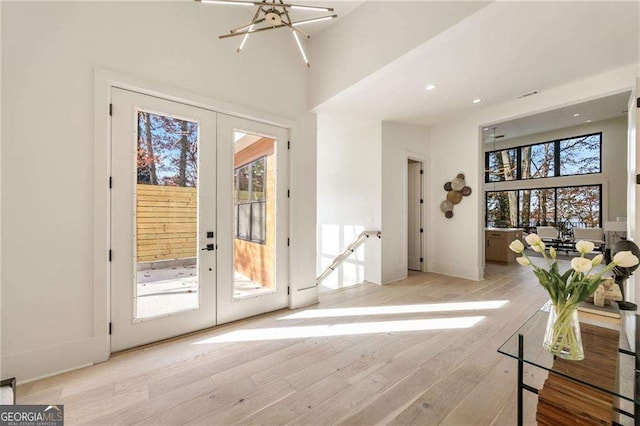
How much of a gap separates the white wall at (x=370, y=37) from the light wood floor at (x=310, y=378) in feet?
9.72

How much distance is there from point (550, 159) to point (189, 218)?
11470 mm

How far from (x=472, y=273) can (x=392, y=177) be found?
Answer: 2.45 meters

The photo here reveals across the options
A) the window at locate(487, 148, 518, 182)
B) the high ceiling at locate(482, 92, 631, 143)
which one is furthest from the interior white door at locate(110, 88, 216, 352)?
the window at locate(487, 148, 518, 182)

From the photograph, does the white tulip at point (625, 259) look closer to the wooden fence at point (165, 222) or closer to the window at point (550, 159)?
the wooden fence at point (165, 222)

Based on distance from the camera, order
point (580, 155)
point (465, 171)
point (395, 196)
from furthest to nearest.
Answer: point (580, 155) < point (465, 171) < point (395, 196)

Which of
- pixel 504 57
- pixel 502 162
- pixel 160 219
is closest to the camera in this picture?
pixel 160 219

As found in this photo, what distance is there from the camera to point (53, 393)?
6.53 feet

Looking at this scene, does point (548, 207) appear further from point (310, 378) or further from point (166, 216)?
point (166, 216)

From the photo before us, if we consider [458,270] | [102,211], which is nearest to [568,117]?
[458,270]

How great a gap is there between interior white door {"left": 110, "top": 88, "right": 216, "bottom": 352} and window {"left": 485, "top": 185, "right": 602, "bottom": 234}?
11.1 meters

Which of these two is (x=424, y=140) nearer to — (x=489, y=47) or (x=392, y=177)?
(x=392, y=177)

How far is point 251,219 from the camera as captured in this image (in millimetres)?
3459

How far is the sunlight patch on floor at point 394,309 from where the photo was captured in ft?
11.6

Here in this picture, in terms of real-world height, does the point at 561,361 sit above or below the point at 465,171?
below
